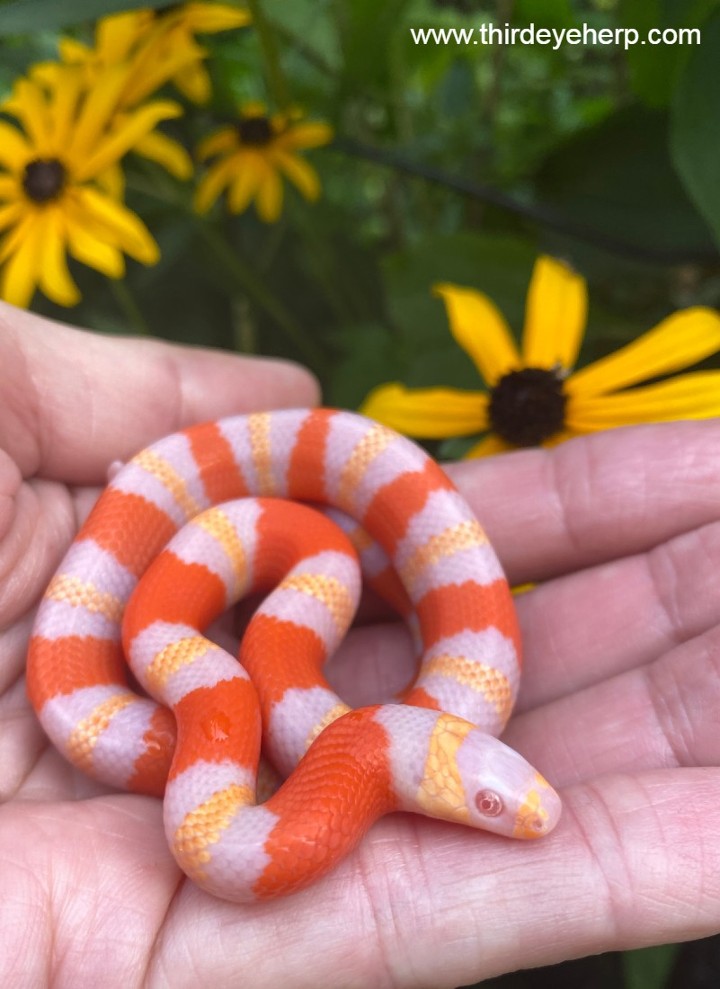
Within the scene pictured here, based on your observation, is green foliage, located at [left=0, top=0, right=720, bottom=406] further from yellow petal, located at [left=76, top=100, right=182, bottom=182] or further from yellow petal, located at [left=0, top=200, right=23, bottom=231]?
yellow petal, located at [left=0, top=200, right=23, bottom=231]

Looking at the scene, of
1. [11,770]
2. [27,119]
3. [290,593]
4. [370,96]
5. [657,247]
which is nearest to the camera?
[11,770]

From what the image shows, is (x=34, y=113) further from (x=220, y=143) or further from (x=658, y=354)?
(x=658, y=354)

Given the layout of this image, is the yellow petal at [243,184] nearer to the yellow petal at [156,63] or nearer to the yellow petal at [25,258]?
the yellow petal at [156,63]

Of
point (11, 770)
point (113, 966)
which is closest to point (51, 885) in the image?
point (113, 966)

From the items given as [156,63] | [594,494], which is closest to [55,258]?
[156,63]

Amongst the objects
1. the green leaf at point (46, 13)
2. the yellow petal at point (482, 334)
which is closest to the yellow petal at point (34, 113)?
the green leaf at point (46, 13)

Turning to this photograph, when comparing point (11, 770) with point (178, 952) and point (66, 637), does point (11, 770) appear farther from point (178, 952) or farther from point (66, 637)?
point (178, 952)
